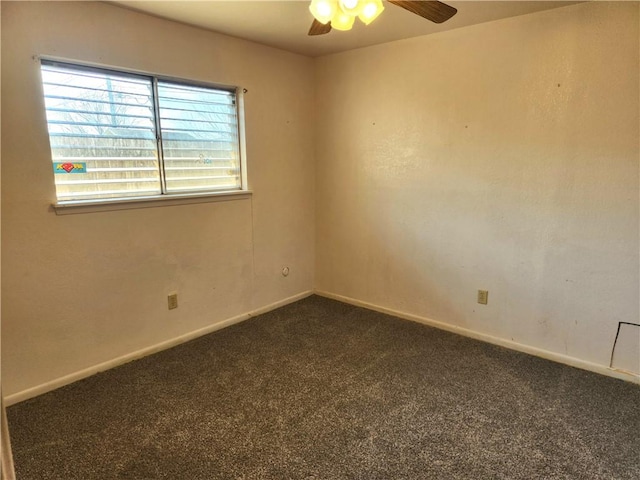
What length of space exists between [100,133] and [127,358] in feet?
4.95

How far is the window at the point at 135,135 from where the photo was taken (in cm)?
238

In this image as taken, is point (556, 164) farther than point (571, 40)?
Yes

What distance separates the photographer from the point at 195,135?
304cm

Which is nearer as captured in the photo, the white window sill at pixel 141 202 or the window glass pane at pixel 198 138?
the white window sill at pixel 141 202

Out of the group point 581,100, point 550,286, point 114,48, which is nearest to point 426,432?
point 550,286

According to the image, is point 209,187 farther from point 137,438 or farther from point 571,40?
point 571,40

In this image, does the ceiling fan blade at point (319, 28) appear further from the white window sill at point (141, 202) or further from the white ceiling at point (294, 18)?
the white window sill at point (141, 202)

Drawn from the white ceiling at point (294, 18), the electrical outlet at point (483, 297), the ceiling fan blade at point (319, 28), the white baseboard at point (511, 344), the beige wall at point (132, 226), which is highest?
the white ceiling at point (294, 18)

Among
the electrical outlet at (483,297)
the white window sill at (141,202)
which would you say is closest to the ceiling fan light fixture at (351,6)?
the white window sill at (141,202)

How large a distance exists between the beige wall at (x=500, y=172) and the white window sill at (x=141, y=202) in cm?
111

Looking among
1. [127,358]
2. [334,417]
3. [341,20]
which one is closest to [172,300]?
[127,358]

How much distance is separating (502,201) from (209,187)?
2.21 metres

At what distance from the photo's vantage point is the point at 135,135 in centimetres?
268

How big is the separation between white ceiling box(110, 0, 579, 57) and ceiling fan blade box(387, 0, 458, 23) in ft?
1.94
